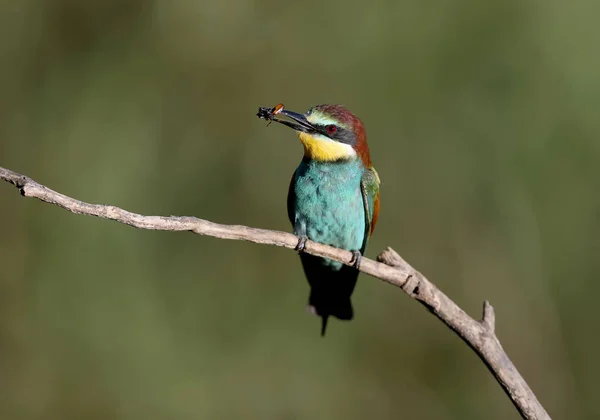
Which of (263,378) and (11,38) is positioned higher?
(11,38)

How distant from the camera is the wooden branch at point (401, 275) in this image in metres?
1.69

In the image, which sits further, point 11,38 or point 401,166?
point 401,166

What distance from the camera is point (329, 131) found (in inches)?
111

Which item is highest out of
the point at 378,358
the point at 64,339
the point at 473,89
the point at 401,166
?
the point at 473,89

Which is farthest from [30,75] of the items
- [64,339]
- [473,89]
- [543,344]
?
[543,344]

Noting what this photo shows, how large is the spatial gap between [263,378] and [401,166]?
1.26 metres

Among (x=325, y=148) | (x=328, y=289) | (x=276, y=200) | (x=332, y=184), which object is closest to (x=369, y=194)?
(x=332, y=184)

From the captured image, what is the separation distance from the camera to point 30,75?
340 cm

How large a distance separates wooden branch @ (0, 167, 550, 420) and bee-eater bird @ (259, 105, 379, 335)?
75cm

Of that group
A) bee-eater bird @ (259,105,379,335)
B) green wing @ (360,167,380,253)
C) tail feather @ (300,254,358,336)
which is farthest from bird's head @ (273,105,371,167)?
tail feather @ (300,254,358,336)

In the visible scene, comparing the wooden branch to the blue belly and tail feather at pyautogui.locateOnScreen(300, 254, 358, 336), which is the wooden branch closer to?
the blue belly

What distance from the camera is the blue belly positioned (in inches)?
113

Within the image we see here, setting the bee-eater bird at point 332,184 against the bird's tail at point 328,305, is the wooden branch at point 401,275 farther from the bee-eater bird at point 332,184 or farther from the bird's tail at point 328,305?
the bird's tail at point 328,305

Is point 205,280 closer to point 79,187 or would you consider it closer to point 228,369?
point 228,369
